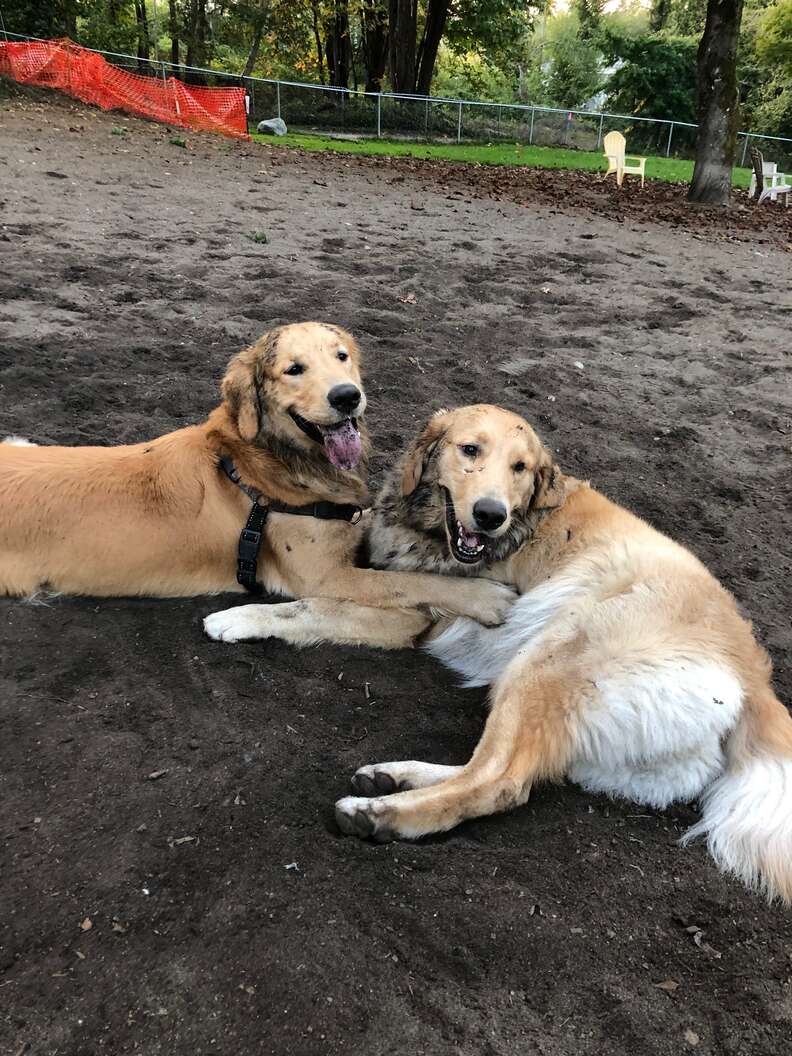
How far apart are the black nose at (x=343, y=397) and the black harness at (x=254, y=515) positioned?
511mm

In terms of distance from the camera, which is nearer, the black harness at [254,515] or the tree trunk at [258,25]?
the black harness at [254,515]

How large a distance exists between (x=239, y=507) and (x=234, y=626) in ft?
2.00

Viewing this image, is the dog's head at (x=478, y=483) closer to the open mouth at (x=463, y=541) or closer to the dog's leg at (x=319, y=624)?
the open mouth at (x=463, y=541)

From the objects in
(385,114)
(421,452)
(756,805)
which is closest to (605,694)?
(756,805)

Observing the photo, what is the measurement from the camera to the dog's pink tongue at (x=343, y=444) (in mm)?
3451

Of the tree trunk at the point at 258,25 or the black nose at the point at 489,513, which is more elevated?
the tree trunk at the point at 258,25

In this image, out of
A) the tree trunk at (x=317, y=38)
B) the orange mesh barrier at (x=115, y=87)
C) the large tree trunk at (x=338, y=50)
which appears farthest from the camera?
the large tree trunk at (x=338, y=50)

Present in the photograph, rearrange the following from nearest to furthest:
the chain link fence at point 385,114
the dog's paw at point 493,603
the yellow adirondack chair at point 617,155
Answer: the dog's paw at point 493,603, the yellow adirondack chair at point 617,155, the chain link fence at point 385,114

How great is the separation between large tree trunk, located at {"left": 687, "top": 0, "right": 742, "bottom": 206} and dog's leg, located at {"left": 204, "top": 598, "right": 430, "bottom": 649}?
53.3 feet

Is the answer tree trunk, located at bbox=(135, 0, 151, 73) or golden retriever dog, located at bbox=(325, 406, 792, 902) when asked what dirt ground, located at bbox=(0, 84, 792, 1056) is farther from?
tree trunk, located at bbox=(135, 0, 151, 73)

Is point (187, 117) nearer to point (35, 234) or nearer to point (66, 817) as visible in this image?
point (35, 234)

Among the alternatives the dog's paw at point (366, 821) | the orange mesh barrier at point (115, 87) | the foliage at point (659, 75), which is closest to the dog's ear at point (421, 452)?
the dog's paw at point (366, 821)

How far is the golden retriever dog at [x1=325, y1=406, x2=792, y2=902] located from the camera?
92.9 inches

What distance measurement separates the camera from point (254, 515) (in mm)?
3402
